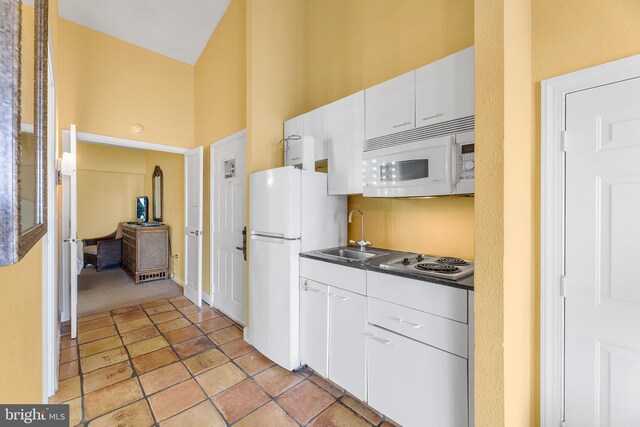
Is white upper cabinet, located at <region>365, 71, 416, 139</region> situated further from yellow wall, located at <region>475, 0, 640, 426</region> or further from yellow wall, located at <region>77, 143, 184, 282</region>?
yellow wall, located at <region>77, 143, 184, 282</region>

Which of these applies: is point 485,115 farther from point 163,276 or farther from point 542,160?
point 163,276

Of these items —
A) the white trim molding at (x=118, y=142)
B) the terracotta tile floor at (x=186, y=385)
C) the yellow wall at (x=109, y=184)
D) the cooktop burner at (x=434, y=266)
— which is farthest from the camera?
the yellow wall at (x=109, y=184)

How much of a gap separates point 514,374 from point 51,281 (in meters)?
2.84

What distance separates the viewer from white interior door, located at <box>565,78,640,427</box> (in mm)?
1326

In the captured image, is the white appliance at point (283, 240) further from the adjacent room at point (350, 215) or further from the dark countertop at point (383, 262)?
the dark countertop at point (383, 262)

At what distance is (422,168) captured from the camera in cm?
Answer: 189

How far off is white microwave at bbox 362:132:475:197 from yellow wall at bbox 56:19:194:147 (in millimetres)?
3206

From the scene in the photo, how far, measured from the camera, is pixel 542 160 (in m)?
1.54

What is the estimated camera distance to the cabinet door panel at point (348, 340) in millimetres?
1912

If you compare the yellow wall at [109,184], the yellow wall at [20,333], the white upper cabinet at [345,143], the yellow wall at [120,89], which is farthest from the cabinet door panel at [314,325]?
the yellow wall at [109,184]

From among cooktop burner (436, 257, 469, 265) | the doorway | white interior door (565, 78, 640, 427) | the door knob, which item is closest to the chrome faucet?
cooktop burner (436, 257, 469, 265)

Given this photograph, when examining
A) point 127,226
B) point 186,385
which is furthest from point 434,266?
point 127,226

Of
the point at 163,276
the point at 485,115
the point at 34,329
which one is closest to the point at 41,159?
the point at 34,329

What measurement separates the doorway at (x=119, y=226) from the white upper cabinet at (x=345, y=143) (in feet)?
6.78
